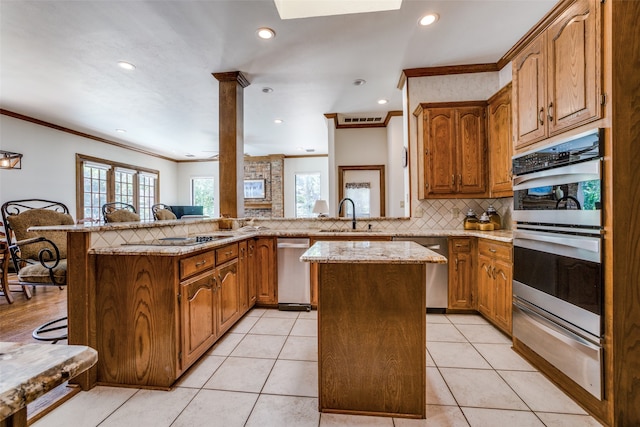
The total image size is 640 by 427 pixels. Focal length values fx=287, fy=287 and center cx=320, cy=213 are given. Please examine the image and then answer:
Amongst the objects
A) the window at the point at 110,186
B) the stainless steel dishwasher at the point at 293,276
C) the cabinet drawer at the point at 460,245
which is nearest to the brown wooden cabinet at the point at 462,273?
the cabinet drawer at the point at 460,245

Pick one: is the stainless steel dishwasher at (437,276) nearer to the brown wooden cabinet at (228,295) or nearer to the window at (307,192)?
the brown wooden cabinet at (228,295)

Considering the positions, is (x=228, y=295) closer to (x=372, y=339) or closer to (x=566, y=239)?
(x=372, y=339)

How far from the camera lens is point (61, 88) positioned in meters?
3.83

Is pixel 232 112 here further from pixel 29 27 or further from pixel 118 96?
pixel 118 96

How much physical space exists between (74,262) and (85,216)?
18.2ft

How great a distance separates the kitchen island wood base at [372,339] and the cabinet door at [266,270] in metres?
1.74

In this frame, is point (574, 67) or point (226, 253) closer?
point (574, 67)

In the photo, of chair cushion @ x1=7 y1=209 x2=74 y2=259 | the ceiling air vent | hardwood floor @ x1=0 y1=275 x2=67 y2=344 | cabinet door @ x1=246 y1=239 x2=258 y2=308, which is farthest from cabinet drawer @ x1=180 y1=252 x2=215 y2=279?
the ceiling air vent

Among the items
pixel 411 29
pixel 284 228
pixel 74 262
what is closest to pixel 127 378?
pixel 74 262

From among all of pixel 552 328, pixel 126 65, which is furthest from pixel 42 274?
pixel 552 328

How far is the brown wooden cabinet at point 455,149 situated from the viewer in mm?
3164

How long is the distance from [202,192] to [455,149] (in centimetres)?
809

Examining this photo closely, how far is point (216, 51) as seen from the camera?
2953 millimetres

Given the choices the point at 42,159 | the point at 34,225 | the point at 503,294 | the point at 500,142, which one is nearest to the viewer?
the point at 503,294
